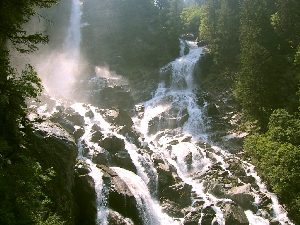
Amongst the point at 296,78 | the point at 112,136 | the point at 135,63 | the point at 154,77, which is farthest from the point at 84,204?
the point at 135,63

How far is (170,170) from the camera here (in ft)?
110

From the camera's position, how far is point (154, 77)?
58.8 m

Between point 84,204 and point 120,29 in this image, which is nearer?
point 84,204

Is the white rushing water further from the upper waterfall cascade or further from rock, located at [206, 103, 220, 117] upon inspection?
rock, located at [206, 103, 220, 117]

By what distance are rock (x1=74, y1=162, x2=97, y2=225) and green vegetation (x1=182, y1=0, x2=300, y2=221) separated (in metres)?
14.5

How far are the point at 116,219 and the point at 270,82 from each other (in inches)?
917

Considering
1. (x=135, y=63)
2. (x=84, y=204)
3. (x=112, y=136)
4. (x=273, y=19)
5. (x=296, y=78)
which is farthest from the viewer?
(x=135, y=63)

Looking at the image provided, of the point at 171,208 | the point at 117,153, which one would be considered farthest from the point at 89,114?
the point at 171,208

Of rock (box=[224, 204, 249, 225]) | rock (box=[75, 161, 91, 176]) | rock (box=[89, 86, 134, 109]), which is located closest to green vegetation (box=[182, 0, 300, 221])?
rock (box=[224, 204, 249, 225])

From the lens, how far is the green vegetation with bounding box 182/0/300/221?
2992 cm

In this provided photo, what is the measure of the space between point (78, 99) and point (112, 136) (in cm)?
2132

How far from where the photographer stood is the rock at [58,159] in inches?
886

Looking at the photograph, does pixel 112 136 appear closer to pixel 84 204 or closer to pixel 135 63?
pixel 84 204

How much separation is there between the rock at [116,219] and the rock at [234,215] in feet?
23.4
